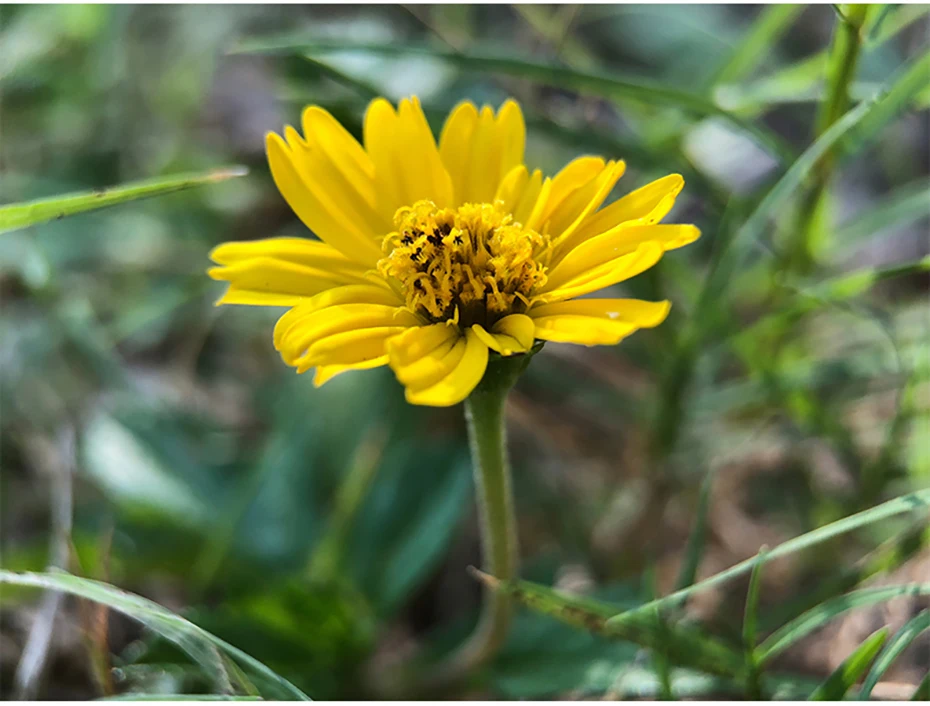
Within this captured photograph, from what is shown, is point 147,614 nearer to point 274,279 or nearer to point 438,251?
point 274,279

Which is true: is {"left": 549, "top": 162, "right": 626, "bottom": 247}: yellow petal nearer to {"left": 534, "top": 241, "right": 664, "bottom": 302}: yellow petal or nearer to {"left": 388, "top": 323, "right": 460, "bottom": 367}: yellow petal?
{"left": 534, "top": 241, "right": 664, "bottom": 302}: yellow petal

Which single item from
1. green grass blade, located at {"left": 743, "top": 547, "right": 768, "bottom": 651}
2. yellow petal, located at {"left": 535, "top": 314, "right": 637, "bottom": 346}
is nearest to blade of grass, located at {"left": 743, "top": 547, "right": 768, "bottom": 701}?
green grass blade, located at {"left": 743, "top": 547, "right": 768, "bottom": 651}

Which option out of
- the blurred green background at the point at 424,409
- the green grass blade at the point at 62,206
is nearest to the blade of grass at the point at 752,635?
the blurred green background at the point at 424,409

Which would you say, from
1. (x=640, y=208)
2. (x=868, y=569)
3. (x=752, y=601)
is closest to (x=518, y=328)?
(x=640, y=208)

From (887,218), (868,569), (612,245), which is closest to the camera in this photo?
(612,245)

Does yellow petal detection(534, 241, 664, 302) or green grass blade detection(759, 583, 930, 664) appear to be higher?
yellow petal detection(534, 241, 664, 302)

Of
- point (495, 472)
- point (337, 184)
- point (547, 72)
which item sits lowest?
point (495, 472)
